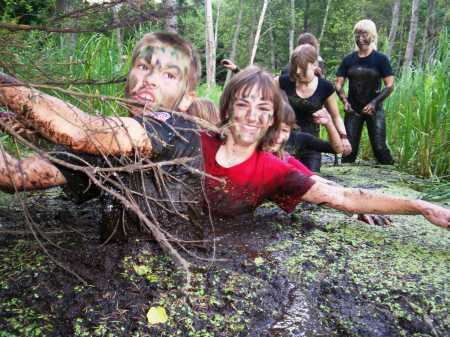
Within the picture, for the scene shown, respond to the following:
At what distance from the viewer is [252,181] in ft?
7.27

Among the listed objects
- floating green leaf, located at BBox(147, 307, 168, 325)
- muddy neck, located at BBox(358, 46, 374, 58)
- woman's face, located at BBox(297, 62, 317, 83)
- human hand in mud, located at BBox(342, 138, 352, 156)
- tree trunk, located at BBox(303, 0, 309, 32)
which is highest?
tree trunk, located at BBox(303, 0, 309, 32)

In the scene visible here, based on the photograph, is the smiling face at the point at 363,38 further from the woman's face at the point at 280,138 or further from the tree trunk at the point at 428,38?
the woman's face at the point at 280,138

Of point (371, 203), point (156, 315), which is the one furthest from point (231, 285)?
point (371, 203)

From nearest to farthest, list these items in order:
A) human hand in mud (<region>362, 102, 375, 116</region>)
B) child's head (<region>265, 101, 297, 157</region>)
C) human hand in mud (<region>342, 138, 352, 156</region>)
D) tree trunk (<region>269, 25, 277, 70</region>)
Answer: child's head (<region>265, 101, 297, 157</region>)
human hand in mud (<region>342, 138, 352, 156</region>)
human hand in mud (<region>362, 102, 375, 116</region>)
tree trunk (<region>269, 25, 277, 70</region>)

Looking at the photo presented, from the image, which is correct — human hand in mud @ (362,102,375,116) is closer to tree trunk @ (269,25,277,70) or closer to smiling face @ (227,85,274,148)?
smiling face @ (227,85,274,148)

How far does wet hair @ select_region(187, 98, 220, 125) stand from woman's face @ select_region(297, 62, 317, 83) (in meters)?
1.45

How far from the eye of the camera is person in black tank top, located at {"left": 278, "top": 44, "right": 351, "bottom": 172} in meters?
3.80

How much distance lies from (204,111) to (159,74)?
0.64 m

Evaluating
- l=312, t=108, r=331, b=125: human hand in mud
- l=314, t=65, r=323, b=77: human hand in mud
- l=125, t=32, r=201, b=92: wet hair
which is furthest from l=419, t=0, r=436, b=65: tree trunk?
l=125, t=32, r=201, b=92: wet hair

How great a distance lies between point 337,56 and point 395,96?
81.6ft

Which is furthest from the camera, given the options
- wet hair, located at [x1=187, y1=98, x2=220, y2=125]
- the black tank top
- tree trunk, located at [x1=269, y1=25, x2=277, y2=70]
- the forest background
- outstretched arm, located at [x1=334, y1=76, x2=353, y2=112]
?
tree trunk, located at [x1=269, y1=25, x2=277, y2=70]

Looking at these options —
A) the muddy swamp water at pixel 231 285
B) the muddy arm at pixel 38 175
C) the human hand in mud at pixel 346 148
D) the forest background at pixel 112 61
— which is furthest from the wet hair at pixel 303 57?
the muddy arm at pixel 38 175

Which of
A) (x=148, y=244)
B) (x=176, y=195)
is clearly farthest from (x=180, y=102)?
(x=148, y=244)

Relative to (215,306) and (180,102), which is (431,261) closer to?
(215,306)
